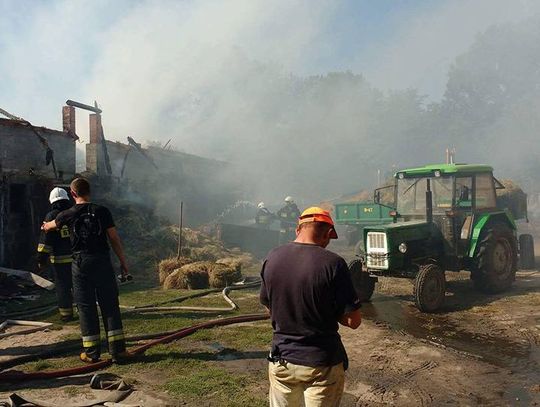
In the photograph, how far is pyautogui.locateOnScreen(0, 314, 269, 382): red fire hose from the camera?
14.2 ft

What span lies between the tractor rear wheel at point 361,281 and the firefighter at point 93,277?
4.56 metres

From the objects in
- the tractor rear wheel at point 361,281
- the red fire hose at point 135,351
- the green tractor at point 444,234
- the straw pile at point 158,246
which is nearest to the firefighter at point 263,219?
the straw pile at point 158,246

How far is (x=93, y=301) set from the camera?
16.3 feet

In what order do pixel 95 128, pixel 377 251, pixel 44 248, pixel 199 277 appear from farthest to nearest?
pixel 95 128 < pixel 199 277 < pixel 377 251 < pixel 44 248

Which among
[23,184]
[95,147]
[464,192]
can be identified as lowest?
[464,192]

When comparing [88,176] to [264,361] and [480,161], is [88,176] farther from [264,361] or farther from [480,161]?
[480,161]

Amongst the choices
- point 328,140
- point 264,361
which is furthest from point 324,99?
point 264,361

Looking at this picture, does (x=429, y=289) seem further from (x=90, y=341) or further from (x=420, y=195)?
(x=90, y=341)

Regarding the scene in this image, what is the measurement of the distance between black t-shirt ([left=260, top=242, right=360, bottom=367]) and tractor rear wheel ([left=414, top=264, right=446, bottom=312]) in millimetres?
5063

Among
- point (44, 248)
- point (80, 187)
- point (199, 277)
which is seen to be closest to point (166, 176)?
point (199, 277)

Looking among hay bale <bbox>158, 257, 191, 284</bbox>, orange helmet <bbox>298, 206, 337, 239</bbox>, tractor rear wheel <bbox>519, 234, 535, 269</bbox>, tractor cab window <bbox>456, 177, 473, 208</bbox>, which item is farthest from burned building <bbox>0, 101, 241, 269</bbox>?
tractor rear wheel <bbox>519, 234, 535, 269</bbox>

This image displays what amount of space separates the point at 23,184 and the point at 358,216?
38.3 ft

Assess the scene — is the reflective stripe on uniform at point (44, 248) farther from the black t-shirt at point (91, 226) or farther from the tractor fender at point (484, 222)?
the tractor fender at point (484, 222)

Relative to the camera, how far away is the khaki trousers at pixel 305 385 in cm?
243
